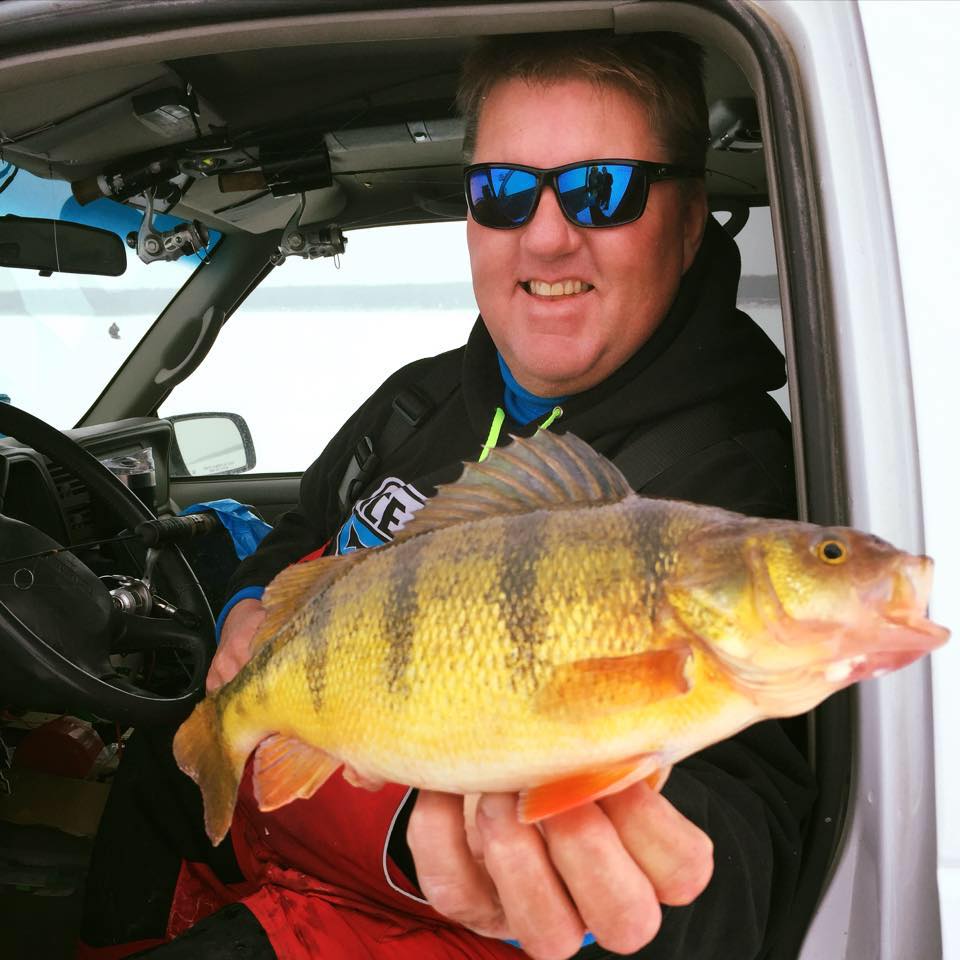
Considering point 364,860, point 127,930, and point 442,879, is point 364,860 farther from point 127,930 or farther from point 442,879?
point 127,930

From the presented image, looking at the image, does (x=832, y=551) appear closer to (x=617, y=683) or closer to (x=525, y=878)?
(x=617, y=683)

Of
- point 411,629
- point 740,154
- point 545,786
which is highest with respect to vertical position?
point 740,154

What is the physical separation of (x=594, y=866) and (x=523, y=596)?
0.26 metres

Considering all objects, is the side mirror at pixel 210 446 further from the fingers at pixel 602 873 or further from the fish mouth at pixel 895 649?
the fish mouth at pixel 895 649

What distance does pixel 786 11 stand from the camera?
3.40ft

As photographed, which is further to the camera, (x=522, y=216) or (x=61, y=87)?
(x=61, y=87)

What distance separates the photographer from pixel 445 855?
36.5 inches

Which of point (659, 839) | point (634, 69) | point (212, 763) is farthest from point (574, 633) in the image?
point (634, 69)

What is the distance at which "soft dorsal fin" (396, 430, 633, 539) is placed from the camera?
0.91 m

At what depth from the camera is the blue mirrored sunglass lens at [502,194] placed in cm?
161

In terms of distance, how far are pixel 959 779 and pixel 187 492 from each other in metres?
3.88

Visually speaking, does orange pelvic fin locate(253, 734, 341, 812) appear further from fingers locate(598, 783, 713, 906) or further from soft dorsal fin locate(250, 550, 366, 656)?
fingers locate(598, 783, 713, 906)

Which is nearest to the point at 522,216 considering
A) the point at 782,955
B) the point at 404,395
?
the point at 404,395

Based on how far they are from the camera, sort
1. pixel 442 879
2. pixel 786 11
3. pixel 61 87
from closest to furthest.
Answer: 1. pixel 442 879
2. pixel 786 11
3. pixel 61 87
